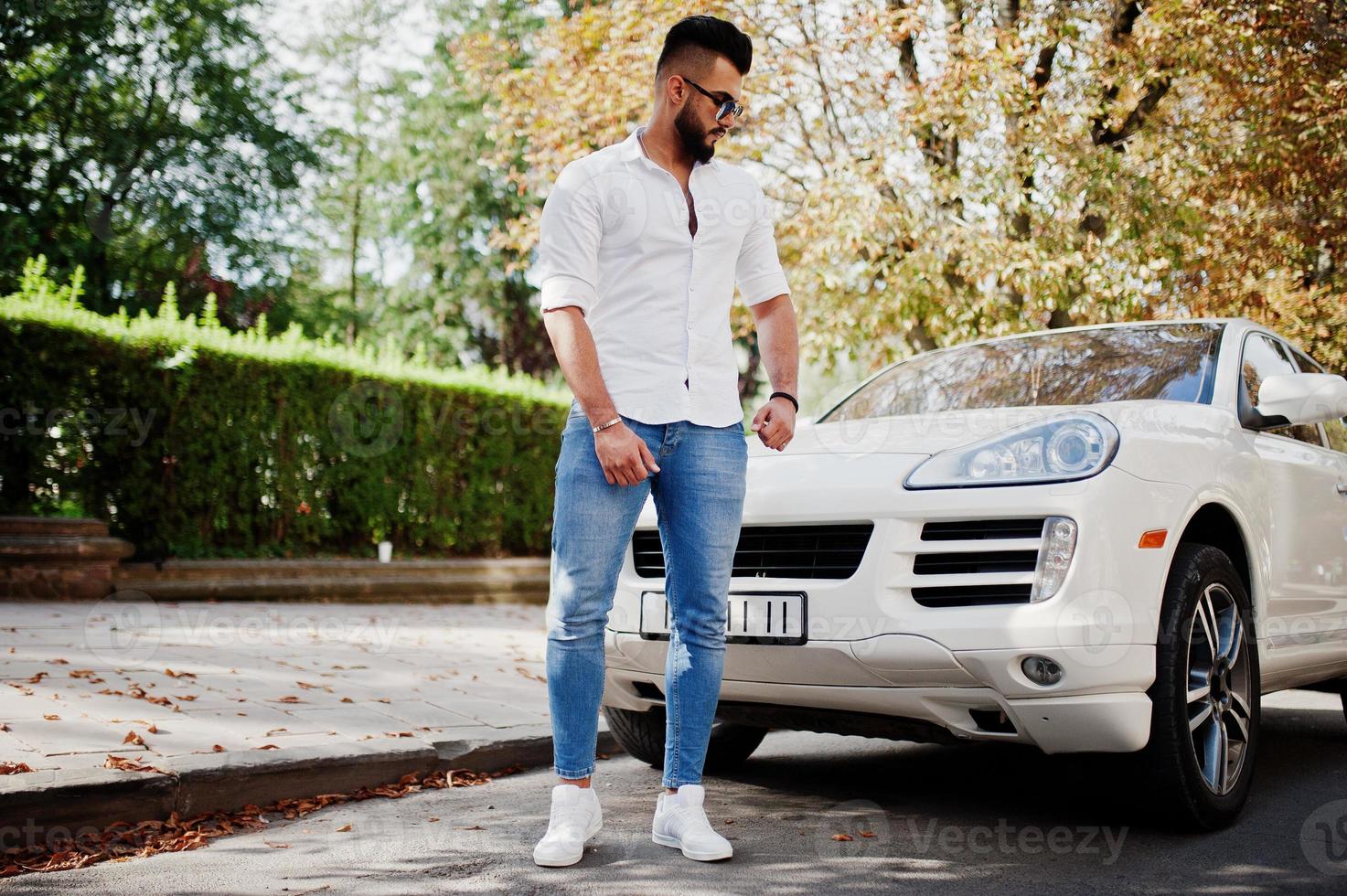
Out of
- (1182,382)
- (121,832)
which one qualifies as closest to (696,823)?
(121,832)

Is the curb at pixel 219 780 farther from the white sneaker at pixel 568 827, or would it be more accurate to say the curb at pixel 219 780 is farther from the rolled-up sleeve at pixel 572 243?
the rolled-up sleeve at pixel 572 243

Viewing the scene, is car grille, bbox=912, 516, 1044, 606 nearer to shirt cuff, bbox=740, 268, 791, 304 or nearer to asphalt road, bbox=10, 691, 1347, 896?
asphalt road, bbox=10, 691, 1347, 896

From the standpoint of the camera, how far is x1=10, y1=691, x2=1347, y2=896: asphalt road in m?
2.78

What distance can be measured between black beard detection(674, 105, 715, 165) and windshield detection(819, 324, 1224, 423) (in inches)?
60.4

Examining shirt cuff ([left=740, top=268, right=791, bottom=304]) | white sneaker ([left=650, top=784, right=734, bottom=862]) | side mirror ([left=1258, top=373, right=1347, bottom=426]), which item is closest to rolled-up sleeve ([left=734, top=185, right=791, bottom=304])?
shirt cuff ([left=740, top=268, right=791, bottom=304])

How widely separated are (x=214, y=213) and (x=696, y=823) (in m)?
24.8

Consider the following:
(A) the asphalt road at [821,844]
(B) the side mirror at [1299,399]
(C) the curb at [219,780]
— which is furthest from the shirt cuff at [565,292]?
(B) the side mirror at [1299,399]

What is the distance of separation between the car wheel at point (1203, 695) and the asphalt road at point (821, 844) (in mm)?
112

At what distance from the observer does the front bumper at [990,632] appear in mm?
2920

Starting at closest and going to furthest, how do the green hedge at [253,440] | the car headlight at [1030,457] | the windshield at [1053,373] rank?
the car headlight at [1030,457] → the windshield at [1053,373] → the green hedge at [253,440]

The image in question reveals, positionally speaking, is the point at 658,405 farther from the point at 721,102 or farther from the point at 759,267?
the point at 721,102

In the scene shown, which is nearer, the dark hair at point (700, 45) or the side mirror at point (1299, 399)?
the dark hair at point (700, 45)

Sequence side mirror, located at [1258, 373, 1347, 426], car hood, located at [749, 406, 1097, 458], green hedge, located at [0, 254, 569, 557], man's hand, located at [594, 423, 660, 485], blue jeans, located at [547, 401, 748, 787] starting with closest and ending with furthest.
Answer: man's hand, located at [594, 423, 660, 485] < blue jeans, located at [547, 401, 748, 787] < car hood, located at [749, 406, 1097, 458] < side mirror, located at [1258, 373, 1347, 426] < green hedge, located at [0, 254, 569, 557]

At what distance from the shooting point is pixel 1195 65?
913 cm
